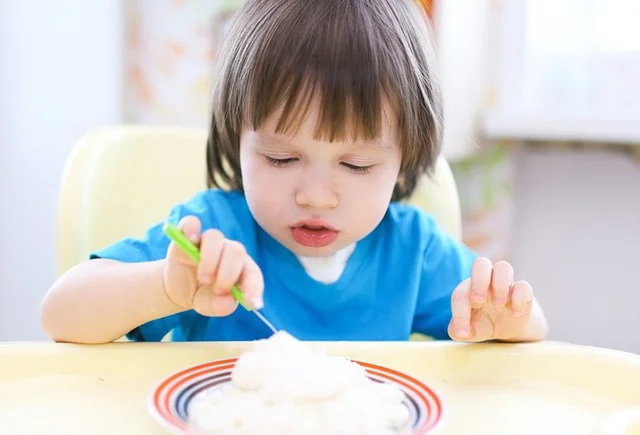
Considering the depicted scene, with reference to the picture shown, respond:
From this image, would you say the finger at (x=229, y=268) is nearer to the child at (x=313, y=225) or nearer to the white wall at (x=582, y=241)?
the child at (x=313, y=225)

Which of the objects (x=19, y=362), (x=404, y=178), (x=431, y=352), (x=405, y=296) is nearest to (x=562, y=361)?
(x=431, y=352)

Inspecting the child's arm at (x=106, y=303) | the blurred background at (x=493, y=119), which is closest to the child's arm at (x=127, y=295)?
the child's arm at (x=106, y=303)

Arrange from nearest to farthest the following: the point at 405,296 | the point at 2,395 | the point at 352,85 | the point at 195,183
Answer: the point at 2,395
the point at 352,85
the point at 405,296
the point at 195,183

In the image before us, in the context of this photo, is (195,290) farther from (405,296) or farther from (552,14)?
(552,14)

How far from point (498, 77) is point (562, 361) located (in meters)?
1.08

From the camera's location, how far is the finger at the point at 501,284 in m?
0.71

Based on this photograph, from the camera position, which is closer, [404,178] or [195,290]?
[195,290]

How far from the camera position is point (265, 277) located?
0.90 metres

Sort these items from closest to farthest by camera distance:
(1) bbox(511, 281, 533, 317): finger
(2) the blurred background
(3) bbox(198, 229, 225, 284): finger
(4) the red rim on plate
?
(4) the red rim on plate, (3) bbox(198, 229, 225, 284): finger, (1) bbox(511, 281, 533, 317): finger, (2) the blurred background

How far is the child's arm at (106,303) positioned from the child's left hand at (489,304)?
0.82ft

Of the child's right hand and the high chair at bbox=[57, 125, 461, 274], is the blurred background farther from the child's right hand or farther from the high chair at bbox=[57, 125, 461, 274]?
the child's right hand

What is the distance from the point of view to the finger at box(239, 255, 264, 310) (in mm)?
593

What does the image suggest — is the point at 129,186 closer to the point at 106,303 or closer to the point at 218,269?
the point at 106,303

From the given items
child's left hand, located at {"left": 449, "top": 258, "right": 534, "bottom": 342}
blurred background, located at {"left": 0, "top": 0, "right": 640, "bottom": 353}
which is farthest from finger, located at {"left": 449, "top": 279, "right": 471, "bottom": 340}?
blurred background, located at {"left": 0, "top": 0, "right": 640, "bottom": 353}
